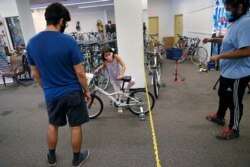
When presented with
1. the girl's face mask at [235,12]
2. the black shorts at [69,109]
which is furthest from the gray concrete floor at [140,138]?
the girl's face mask at [235,12]

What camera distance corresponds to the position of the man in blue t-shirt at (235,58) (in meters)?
1.74

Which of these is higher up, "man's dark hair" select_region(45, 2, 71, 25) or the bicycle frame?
"man's dark hair" select_region(45, 2, 71, 25)

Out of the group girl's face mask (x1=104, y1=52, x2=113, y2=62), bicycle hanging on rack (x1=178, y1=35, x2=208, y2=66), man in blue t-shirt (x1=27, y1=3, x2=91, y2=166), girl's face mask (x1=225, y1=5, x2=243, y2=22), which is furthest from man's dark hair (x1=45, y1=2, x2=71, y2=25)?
bicycle hanging on rack (x1=178, y1=35, x2=208, y2=66)

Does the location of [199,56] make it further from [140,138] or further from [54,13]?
[54,13]

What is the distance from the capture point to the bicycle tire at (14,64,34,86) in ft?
17.0

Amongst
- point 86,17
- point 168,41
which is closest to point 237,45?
point 168,41

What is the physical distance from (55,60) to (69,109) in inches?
18.6

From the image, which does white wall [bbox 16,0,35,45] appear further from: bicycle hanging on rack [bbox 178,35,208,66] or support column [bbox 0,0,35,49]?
bicycle hanging on rack [bbox 178,35,208,66]

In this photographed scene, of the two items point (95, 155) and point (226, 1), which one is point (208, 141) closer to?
point (95, 155)

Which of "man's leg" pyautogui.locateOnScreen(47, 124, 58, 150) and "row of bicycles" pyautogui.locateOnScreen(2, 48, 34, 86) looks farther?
"row of bicycles" pyautogui.locateOnScreen(2, 48, 34, 86)

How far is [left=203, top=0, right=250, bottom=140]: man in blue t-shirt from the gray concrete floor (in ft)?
0.98

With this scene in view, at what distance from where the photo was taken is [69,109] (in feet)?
5.65

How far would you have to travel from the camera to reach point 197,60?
688cm

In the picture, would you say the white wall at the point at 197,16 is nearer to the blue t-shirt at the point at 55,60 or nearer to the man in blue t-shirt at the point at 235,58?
the man in blue t-shirt at the point at 235,58
